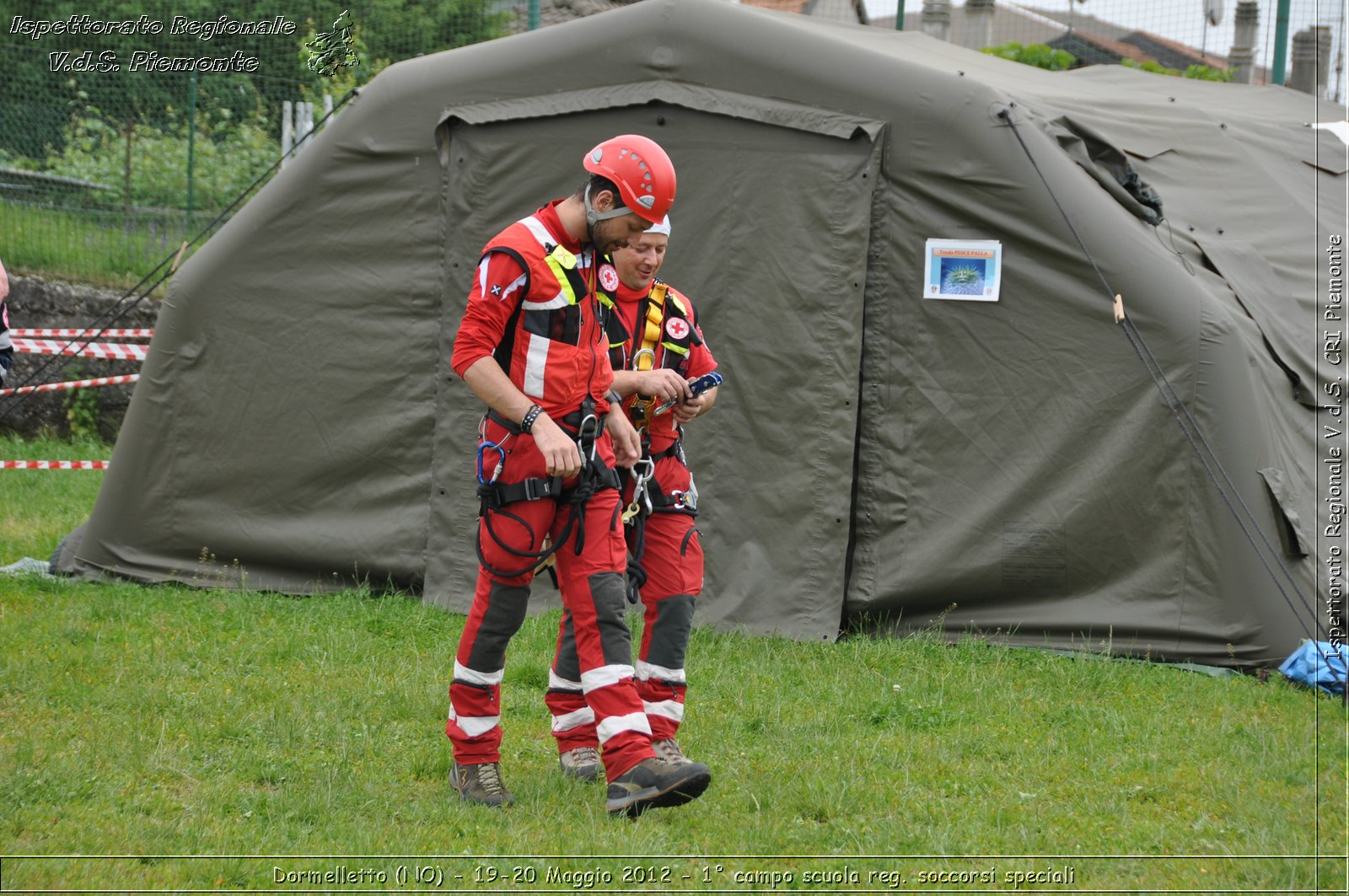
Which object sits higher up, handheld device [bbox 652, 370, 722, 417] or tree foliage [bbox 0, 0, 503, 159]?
tree foliage [bbox 0, 0, 503, 159]

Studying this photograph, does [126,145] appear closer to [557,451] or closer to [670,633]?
[670,633]

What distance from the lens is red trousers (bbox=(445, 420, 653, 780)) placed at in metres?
4.07

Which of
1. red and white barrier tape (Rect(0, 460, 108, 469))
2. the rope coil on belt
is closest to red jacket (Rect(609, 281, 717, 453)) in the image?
the rope coil on belt

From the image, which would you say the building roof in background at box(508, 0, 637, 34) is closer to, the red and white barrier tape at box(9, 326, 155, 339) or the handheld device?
the red and white barrier tape at box(9, 326, 155, 339)

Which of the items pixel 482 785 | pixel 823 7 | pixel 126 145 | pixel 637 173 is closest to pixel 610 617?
pixel 482 785

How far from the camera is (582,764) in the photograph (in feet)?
15.3

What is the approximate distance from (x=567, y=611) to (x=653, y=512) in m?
0.51

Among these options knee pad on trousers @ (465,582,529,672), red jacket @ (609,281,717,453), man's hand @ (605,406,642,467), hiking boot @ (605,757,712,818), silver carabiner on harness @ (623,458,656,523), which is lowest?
hiking boot @ (605,757,712,818)

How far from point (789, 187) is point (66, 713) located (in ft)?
12.7

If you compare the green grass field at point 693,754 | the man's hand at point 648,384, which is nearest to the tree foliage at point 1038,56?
the green grass field at point 693,754

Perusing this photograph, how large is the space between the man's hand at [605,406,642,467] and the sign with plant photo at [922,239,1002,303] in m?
2.68

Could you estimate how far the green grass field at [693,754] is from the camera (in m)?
3.81

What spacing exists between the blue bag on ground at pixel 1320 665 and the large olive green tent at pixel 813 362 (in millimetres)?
213

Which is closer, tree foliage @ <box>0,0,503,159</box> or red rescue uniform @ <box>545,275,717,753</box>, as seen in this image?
red rescue uniform @ <box>545,275,717,753</box>
